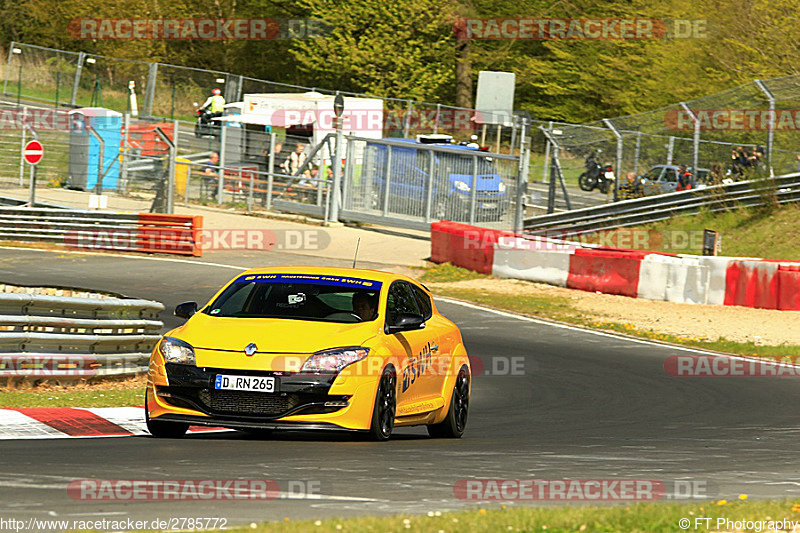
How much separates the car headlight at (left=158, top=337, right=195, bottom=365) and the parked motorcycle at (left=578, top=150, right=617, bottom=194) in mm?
22560

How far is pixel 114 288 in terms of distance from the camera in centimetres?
2191

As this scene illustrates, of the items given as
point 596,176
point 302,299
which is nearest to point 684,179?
point 596,176

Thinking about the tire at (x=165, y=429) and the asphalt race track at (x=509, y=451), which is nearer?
the asphalt race track at (x=509, y=451)

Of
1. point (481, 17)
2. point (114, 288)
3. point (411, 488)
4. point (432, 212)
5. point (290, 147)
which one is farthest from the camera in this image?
point (481, 17)

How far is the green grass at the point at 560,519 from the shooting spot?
566 centimetres

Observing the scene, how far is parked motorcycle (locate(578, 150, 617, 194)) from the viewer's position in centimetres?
3048

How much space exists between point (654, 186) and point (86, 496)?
2519 cm

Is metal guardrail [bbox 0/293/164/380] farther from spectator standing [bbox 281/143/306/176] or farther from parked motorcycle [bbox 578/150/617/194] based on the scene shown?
spectator standing [bbox 281/143/306/176]

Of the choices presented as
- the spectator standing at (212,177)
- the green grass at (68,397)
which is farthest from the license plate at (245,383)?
the spectator standing at (212,177)

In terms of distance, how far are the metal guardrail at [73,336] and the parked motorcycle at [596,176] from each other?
1881 centimetres

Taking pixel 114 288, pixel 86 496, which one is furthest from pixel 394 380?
pixel 114 288

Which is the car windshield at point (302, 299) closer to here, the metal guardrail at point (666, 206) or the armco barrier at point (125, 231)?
the armco barrier at point (125, 231)

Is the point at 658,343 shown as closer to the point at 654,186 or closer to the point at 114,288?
the point at 114,288

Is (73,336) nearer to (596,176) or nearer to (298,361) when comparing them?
(298,361)
